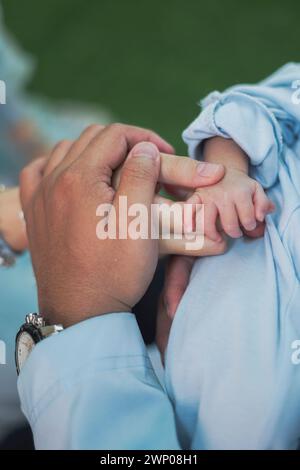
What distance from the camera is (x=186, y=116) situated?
1.13 metres

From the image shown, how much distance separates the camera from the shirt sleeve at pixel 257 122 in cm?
60

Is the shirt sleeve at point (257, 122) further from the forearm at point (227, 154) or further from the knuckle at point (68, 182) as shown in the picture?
the knuckle at point (68, 182)

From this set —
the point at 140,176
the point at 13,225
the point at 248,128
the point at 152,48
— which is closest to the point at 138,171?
the point at 140,176

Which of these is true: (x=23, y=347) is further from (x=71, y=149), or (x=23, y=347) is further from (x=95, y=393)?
(x=71, y=149)

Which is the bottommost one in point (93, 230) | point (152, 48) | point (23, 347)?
point (23, 347)

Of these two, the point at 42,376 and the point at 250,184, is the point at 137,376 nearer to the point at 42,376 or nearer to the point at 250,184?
the point at 42,376

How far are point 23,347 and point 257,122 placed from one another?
31 cm

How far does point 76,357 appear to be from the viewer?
52 centimetres

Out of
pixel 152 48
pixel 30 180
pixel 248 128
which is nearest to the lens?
pixel 248 128

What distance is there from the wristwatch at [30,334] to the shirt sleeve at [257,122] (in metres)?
0.24

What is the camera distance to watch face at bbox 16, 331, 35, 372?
57cm

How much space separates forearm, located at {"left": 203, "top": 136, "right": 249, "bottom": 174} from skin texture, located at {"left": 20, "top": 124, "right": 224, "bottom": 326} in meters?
0.03

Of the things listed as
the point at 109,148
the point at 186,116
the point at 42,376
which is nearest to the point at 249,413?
the point at 42,376

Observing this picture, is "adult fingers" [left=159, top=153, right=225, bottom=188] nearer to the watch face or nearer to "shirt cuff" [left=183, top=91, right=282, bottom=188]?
"shirt cuff" [left=183, top=91, right=282, bottom=188]
